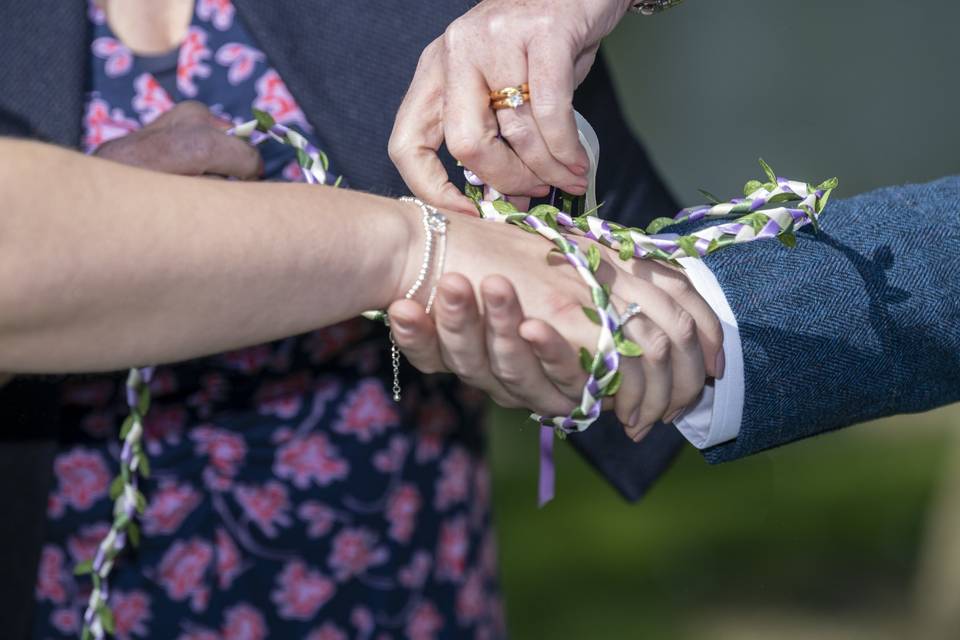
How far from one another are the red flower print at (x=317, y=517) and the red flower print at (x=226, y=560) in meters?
0.09

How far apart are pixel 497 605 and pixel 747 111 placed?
418 centimetres

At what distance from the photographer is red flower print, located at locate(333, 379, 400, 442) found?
135 centimetres

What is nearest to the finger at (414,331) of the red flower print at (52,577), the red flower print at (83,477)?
the red flower print at (83,477)

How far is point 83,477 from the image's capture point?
50.4 inches

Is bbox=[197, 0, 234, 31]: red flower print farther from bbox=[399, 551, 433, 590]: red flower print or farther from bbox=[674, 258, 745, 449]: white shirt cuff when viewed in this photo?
bbox=[399, 551, 433, 590]: red flower print

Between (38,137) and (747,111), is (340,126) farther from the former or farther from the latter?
(747,111)

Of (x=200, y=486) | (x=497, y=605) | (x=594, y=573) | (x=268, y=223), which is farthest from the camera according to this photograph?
(x=594, y=573)

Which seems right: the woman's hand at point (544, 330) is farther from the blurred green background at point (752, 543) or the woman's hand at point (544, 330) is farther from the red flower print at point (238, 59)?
the blurred green background at point (752, 543)

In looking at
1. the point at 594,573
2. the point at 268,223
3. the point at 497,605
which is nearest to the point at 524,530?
the point at 594,573

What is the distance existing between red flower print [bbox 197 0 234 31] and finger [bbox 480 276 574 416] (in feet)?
1.92

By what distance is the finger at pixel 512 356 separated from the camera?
2.95ft

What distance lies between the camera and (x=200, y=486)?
1315 millimetres

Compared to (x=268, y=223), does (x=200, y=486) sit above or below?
below

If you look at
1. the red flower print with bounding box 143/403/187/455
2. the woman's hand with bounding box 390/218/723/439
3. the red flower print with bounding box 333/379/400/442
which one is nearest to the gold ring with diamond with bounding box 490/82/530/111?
the woman's hand with bounding box 390/218/723/439
